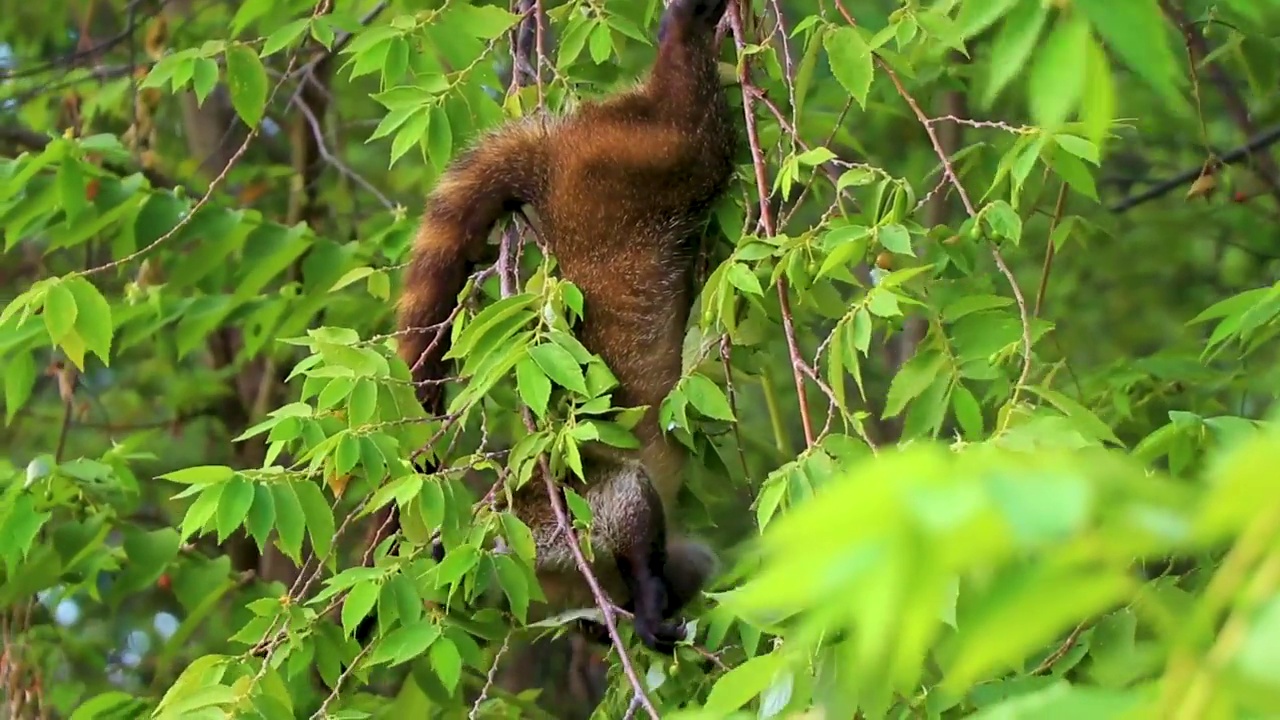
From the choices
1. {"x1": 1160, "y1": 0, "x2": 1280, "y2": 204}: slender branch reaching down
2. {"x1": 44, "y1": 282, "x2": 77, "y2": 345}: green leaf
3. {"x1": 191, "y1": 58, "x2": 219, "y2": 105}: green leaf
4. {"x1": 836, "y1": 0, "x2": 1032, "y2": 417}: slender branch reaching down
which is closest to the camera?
{"x1": 836, "y1": 0, "x2": 1032, "y2": 417}: slender branch reaching down

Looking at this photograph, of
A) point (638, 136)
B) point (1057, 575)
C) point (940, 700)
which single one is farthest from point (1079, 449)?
point (638, 136)

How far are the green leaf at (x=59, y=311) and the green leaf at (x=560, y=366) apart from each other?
2.55ft

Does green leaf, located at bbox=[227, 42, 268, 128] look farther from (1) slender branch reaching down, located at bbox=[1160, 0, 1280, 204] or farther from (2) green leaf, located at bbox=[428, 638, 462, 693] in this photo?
(1) slender branch reaching down, located at bbox=[1160, 0, 1280, 204]

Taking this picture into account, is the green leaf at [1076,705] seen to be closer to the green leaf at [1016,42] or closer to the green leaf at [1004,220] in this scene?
the green leaf at [1016,42]

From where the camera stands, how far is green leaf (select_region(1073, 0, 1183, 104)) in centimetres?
80

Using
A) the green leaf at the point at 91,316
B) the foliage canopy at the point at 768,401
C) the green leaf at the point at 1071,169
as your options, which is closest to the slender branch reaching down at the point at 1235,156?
the foliage canopy at the point at 768,401

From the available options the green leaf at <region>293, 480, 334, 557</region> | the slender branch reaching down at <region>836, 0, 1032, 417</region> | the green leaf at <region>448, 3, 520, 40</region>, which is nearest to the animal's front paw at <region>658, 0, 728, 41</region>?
the green leaf at <region>448, 3, 520, 40</region>

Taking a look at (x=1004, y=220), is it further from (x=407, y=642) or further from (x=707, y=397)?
(x=407, y=642)

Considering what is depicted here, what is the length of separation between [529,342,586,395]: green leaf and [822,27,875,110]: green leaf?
501 millimetres

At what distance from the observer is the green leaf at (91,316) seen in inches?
81.7

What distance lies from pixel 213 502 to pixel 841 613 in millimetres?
1277

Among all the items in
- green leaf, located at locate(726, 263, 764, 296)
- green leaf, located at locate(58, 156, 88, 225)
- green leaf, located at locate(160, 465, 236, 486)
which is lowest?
green leaf, located at locate(160, 465, 236, 486)

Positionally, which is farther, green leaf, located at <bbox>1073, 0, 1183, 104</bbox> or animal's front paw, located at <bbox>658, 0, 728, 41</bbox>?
animal's front paw, located at <bbox>658, 0, 728, 41</bbox>

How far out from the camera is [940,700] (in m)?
1.48
